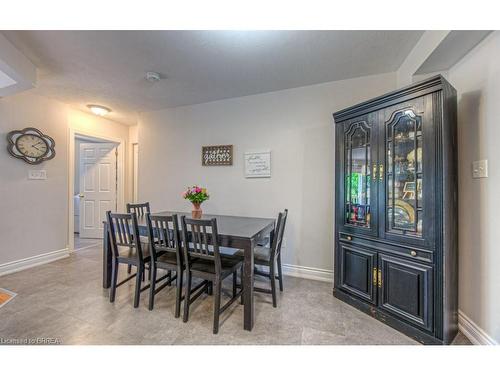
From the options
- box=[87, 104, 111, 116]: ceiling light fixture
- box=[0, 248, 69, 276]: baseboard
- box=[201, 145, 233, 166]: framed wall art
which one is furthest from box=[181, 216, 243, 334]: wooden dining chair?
box=[87, 104, 111, 116]: ceiling light fixture

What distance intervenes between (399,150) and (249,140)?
1.89 m

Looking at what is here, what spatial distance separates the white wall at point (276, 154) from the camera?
9.07 feet

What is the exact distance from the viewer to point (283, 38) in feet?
6.29

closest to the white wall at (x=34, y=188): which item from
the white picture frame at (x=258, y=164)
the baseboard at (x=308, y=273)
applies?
the white picture frame at (x=258, y=164)

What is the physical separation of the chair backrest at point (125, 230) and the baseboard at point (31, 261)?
1.89 m

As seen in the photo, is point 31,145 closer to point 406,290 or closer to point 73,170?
point 73,170

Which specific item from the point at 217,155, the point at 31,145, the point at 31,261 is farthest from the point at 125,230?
the point at 31,145

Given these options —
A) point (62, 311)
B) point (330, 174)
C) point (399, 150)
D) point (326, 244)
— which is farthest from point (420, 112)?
point (62, 311)

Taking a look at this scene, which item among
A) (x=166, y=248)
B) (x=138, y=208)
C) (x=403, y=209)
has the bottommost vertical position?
(x=166, y=248)

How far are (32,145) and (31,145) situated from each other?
0.04 ft

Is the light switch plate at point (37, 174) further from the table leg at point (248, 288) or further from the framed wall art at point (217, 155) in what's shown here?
the table leg at point (248, 288)

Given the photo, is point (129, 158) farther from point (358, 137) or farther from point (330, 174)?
point (358, 137)

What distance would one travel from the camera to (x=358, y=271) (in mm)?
2092

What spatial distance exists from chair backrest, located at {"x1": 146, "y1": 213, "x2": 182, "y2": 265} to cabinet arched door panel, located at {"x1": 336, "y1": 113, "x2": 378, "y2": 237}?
5.32ft
